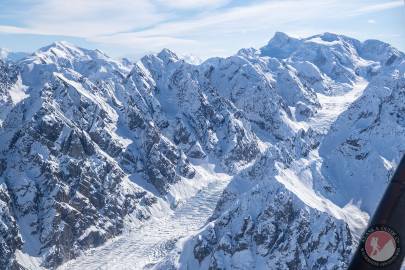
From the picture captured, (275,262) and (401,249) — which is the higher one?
(401,249)

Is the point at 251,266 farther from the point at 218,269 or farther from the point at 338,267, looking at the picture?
the point at 338,267

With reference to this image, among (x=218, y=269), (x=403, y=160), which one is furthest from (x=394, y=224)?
(x=218, y=269)

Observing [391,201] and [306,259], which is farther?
[306,259]

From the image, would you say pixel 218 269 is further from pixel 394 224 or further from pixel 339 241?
pixel 394 224

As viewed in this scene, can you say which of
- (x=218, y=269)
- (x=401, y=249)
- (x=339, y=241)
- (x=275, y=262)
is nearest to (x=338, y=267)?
(x=339, y=241)

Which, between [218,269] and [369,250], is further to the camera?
[218,269]

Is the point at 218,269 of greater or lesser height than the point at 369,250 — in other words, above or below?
→ below

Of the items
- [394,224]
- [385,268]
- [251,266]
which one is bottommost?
[251,266]

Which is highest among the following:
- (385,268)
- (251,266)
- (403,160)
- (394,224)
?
(403,160)
